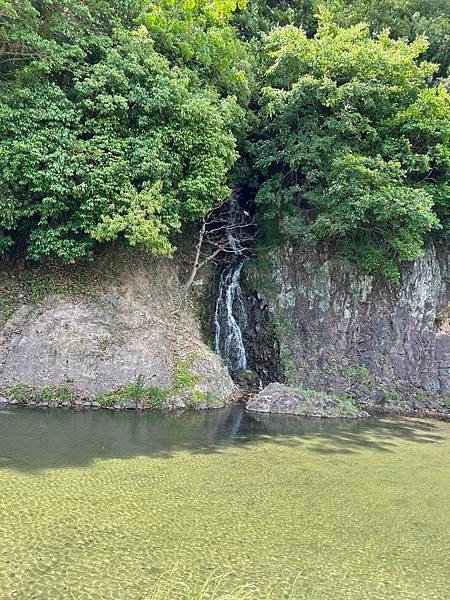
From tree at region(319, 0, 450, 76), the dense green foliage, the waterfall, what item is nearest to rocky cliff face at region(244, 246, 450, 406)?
the waterfall

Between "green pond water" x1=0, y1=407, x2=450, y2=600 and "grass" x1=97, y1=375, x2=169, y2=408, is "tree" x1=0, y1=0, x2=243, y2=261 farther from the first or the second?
"green pond water" x1=0, y1=407, x2=450, y2=600

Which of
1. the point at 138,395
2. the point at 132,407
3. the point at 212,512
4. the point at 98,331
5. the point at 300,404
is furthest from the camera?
the point at 300,404

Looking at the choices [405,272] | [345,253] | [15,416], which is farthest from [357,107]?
[15,416]

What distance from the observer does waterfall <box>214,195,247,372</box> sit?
492 inches

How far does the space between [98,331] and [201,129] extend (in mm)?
4838

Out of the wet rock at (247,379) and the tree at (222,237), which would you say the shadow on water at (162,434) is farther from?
the tree at (222,237)

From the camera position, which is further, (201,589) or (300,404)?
(300,404)

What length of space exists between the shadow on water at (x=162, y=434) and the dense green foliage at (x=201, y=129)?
3.52m

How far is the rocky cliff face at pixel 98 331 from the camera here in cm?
908

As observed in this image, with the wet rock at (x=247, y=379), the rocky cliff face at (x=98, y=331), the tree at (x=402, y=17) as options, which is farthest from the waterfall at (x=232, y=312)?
the tree at (x=402, y=17)

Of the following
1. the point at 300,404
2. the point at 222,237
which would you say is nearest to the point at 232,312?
the point at 222,237

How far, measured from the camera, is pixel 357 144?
1213 centimetres

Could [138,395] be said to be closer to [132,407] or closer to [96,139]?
[132,407]

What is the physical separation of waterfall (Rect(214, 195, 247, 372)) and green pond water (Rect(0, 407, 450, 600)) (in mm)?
5039
